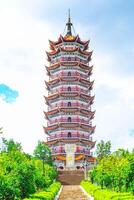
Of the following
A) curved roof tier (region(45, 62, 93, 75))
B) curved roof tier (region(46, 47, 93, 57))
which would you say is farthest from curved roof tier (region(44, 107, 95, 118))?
curved roof tier (region(46, 47, 93, 57))

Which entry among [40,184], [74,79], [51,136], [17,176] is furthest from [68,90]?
[17,176]

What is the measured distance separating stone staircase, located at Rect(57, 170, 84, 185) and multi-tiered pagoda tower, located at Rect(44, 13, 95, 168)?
438cm

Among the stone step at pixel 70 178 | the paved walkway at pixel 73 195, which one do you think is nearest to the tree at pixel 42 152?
the stone step at pixel 70 178

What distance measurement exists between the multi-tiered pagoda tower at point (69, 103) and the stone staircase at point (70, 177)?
14.4 feet

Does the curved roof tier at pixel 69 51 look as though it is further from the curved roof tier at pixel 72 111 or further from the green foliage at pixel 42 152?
the green foliage at pixel 42 152

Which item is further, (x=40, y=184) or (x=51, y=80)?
(x=51, y=80)

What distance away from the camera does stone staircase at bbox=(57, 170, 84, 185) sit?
53159mm

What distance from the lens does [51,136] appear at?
209ft

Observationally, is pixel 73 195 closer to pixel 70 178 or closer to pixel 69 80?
pixel 70 178

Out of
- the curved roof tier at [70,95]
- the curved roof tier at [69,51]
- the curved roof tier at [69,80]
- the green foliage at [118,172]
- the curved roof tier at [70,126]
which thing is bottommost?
the green foliage at [118,172]

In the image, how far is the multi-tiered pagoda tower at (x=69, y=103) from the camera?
202ft

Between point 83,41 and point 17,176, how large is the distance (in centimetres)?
4871

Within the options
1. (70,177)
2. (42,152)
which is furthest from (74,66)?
(70,177)

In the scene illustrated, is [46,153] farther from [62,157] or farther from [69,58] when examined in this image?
[69,58]
